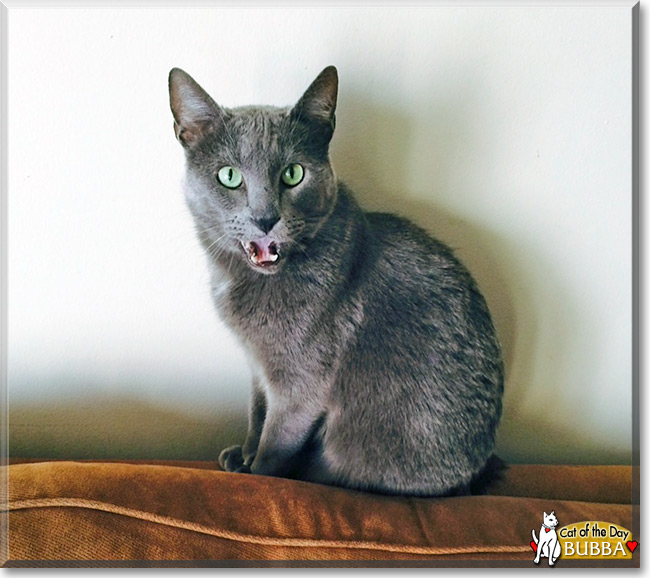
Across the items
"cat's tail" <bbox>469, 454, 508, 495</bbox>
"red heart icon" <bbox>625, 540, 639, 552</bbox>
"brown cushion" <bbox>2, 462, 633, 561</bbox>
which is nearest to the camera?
"brown cushion" <bbox>2, 462, 633, 561</bbox>

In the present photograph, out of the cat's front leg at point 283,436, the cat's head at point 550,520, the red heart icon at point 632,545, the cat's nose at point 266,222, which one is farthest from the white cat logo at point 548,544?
the cat's nose at point 266,222

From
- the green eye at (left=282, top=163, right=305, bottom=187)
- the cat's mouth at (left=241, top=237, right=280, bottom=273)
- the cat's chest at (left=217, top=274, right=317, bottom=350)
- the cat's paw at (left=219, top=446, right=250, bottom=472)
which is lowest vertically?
the cat's paw at (left=219, top=446, right=250, bottom=472)

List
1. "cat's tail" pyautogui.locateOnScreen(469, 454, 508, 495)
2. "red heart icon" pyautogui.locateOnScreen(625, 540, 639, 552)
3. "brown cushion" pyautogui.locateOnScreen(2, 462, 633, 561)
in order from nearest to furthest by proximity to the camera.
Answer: "brown cushion" pyautogui.locateOnScreen(2, 462, 633, 561) → "red heart icon" pyautogui.locateOnScreen(625, 540, 639, 552) → "cat's tail" pyautogui.locateOnScreen(469, 454, 508, 495)

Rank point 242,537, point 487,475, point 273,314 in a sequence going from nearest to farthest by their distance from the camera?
point 242,537 → point 273,314 → point 487,475

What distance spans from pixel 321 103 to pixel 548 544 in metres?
0.83

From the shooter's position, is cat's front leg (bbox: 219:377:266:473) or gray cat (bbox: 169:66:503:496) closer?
gray cat (bbox: 169:66:503:496)

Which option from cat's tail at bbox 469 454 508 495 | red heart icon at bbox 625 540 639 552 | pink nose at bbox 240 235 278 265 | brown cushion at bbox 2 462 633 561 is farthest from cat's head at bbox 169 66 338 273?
red heart icon at bbox 625 540 639 552

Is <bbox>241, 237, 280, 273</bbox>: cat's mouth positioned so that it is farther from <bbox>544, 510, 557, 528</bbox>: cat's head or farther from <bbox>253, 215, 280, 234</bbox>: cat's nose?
<bbox>544, 510, 557, 528</bbox>: cat's head

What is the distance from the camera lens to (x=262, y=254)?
894 mm

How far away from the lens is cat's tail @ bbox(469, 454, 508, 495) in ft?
3.40

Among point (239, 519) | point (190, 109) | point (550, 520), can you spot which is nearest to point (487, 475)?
point (550, 520)

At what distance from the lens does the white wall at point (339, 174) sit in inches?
39.5

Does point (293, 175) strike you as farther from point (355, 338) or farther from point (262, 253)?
point (355, 338)

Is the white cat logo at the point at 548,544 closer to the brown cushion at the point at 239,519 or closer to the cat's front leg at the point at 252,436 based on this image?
the brown cushion at the point at 239,519
